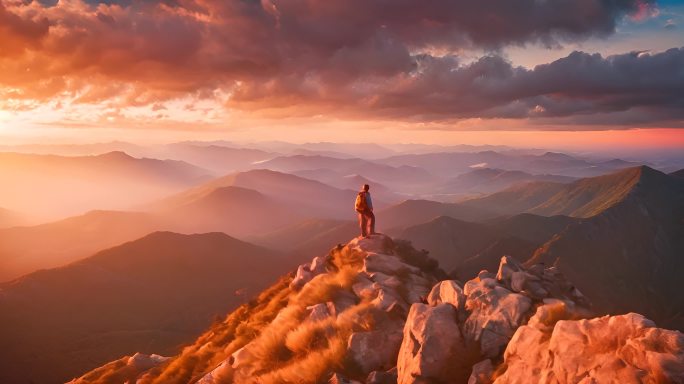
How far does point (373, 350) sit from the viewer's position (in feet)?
46.6

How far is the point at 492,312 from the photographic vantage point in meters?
13.4

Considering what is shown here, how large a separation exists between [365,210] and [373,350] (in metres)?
13.4

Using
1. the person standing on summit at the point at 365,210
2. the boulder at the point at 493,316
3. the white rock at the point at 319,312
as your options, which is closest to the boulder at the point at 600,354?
the boulder at the point at 493,316

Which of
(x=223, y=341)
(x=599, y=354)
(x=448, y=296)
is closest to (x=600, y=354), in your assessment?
(x=599, y=354)

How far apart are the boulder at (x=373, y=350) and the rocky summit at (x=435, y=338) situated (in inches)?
1.4

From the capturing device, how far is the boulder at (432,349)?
11.9 metres

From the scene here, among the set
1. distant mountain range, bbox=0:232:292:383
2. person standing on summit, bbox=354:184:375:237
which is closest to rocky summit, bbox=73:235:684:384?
person standing on summit, bbox=354:184:375:237

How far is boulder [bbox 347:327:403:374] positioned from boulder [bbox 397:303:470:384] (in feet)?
3.24

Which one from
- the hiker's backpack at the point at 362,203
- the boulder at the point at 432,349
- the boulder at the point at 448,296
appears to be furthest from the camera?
the hiker's backpack at the point at 362,203

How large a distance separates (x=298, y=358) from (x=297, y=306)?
15.3 ft

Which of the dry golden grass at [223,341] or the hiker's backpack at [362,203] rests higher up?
the hiker's backpack at [362,203]

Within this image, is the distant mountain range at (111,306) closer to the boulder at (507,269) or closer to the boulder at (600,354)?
the boulder at (507,269)

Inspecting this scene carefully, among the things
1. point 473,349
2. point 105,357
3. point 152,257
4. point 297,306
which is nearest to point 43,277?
point 152,257

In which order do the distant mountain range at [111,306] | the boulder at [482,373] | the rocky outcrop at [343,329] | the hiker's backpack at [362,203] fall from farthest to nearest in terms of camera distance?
1. the distant mountain range at [111,306]
2. the hiker's backpack at [362,203]
3. the rocky outcrop at [343,329]
4. the boulder at [482,373]
